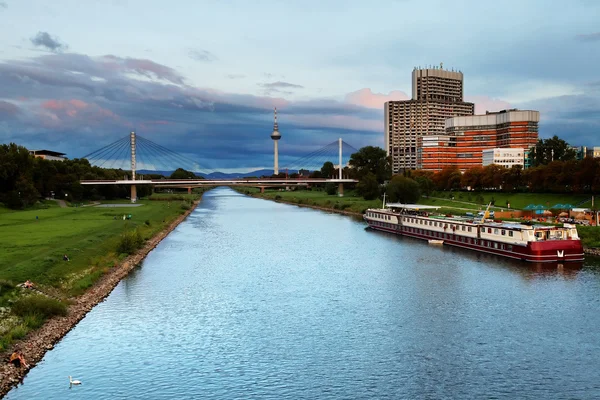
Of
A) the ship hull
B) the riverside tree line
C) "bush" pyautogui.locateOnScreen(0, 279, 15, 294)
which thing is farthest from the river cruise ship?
"bush" pyautogui.locateOnScreen(0, 279, 15, 294)

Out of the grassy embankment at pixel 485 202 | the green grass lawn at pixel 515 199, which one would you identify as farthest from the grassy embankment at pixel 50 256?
the green grass lawn at pixel 515 199

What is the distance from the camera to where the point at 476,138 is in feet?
509

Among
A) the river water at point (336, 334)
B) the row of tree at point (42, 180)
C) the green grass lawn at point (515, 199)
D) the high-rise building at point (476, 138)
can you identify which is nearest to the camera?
the river water at point (336, 334)

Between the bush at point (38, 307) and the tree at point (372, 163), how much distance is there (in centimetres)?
9156

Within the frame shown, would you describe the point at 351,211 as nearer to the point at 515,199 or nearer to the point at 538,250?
the point at 515,199

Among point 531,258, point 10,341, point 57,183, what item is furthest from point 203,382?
point 57,183

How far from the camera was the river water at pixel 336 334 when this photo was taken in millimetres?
18406

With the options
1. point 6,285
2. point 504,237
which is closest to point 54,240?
point 6,285

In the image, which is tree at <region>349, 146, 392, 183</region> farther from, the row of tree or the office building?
the row of tree

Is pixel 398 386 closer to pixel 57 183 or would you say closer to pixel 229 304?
pixel 229 304

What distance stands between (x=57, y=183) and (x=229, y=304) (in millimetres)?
68867

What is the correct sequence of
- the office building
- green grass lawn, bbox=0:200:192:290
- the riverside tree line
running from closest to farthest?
green grass lawn, bbox=0:200:192:290 < the riverside tree line < the office building

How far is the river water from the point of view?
1841 cm

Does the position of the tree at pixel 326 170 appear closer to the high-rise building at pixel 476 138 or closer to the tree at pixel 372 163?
the high-rise building at pixel 476 138
